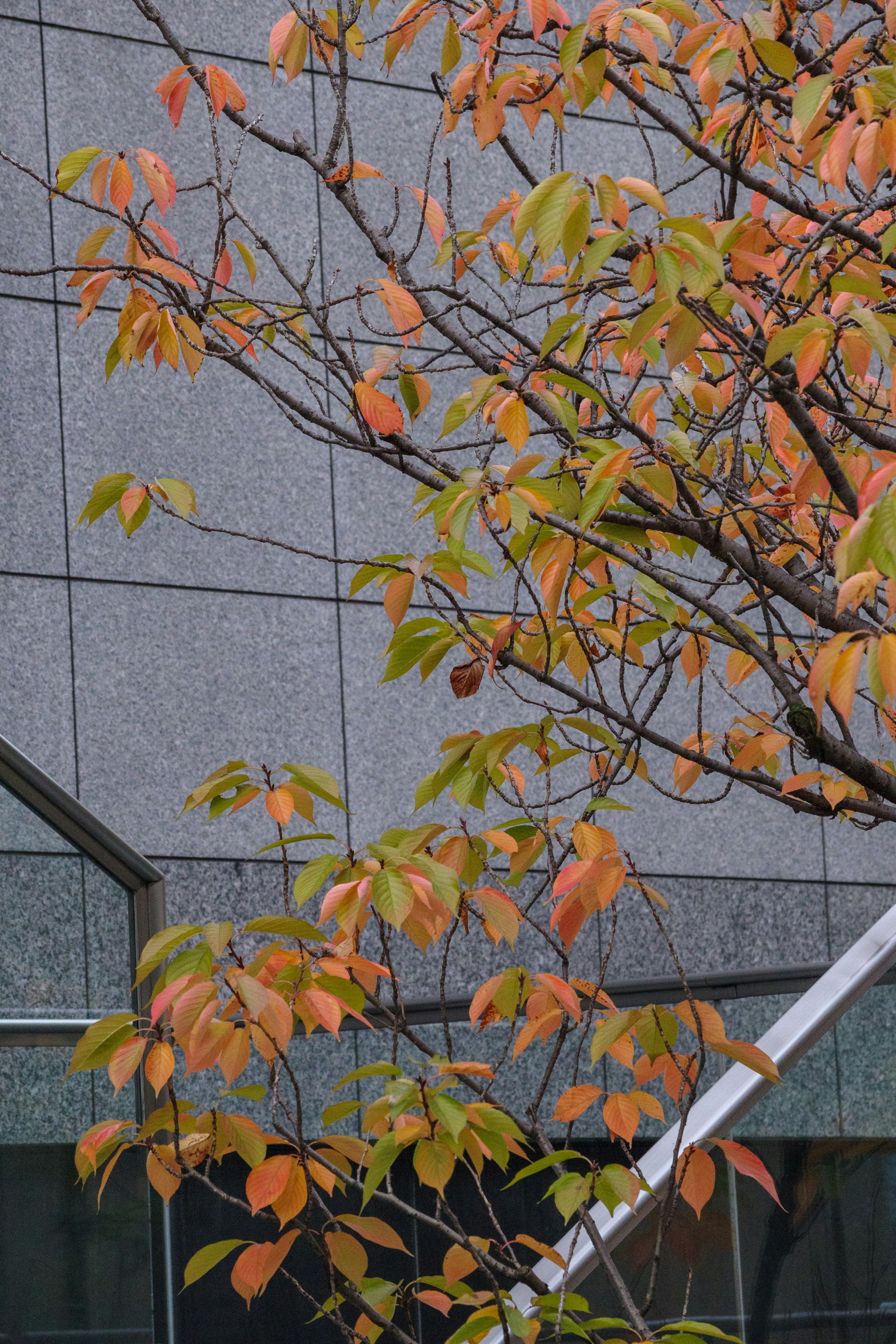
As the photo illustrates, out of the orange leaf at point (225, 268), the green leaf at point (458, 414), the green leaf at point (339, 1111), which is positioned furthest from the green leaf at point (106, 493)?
the green leaf at point (339, 1111)

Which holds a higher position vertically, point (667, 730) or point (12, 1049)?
point (667, 730)

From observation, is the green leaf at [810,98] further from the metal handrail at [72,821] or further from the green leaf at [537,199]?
the metal handrail at [72,821]

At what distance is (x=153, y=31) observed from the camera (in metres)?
6.21

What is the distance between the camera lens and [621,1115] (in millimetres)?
2504

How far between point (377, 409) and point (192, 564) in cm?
362

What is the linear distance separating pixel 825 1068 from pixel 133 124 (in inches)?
192

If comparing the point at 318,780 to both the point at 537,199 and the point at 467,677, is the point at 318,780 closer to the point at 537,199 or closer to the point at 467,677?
the point at 467,677

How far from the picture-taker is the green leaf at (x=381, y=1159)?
2.04 m

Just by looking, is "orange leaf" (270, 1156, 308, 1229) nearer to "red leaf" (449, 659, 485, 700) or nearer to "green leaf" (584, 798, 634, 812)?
"green leaf" (584, 798, 634, 812)

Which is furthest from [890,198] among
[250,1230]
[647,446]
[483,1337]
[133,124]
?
[133,124]

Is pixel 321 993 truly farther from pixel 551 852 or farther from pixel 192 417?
pixel 192 417

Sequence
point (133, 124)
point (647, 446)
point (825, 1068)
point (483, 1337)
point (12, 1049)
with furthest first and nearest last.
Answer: point (133, 124) → point (12, 1049) → point (825, 1068) → point (483, 1337) → point (647, 446)

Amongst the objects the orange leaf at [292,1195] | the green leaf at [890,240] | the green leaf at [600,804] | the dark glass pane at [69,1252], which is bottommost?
the dark glass pane at [69,1252]

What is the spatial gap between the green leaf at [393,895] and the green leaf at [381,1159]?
0.29 metres
